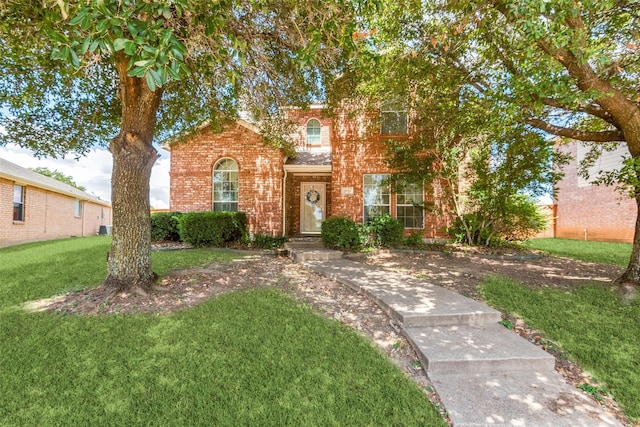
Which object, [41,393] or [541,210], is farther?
[541,210]

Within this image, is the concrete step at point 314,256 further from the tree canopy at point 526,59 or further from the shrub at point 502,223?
the shrub at point 502,223

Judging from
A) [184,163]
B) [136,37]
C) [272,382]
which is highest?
[184,163]

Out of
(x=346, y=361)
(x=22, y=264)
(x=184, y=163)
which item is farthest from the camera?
(x=184, y=163)

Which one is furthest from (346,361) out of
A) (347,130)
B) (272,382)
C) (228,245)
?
(347,130)

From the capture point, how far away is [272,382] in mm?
2590

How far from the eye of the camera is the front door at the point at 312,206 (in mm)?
12367

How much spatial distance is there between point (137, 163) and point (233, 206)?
21.6 ft

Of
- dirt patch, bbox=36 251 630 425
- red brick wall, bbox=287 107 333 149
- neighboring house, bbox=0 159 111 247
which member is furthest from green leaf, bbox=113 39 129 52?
neighboring house, bbox=0 159 111 247

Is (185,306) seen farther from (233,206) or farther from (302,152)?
(302,152)

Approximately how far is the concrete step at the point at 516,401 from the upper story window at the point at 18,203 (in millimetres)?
17875

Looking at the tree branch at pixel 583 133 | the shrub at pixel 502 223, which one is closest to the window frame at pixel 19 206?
the shrub at pixel 502 223

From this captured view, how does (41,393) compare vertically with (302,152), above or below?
below

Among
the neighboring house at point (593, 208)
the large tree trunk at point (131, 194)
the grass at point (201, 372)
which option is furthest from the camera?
the neighboring house at point (593, 208)

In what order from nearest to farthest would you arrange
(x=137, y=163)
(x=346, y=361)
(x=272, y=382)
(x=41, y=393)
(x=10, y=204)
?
(x=41, y=393)
(x=272, y=382)
(x=346, y=361)
(x=137, y=163)
(x=10, y=204)
